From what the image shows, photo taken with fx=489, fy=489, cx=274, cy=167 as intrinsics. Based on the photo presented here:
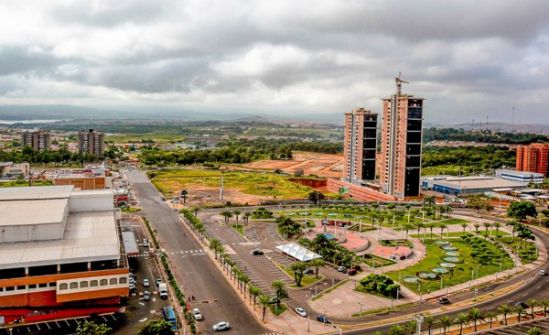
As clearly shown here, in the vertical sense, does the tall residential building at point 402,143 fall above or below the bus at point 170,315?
above

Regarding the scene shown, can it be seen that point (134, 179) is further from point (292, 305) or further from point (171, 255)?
point (292, 305)

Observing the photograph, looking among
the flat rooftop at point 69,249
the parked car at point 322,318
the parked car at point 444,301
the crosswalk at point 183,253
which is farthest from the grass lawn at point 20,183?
the parked car at point 444,301

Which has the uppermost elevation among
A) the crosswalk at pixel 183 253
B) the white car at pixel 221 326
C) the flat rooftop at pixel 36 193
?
the flat rooftop at pixel 36 193

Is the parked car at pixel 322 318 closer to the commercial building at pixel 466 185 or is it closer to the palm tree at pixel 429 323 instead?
the palm tree at pixel 429 323

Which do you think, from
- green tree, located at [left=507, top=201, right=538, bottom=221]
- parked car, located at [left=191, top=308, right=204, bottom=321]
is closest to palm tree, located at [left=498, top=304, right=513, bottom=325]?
parked car, located at [left=191, top=308, right=204, bottom=321]

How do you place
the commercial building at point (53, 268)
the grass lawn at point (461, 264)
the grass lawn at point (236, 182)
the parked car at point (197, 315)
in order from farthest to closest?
the grass lawn at point (236, 182), the grass lawn at point (461, 264), the parked car at point (197, 315), the commercial building at point (53, 268)

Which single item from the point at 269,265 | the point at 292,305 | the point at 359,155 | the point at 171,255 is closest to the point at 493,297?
the point at 292,305

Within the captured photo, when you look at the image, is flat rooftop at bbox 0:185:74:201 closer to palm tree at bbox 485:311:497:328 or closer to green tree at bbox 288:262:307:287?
green tree at bbox 288:262:307:287
